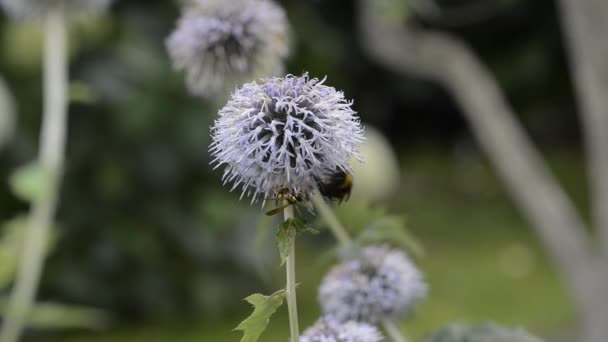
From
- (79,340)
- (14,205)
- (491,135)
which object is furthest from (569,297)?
(14,205)

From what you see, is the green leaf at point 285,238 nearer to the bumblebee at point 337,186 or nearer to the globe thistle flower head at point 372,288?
the bumblebee at point 337,186

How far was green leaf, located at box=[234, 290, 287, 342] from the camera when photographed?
20.1 inches

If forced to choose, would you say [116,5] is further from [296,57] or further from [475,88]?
[475,88]

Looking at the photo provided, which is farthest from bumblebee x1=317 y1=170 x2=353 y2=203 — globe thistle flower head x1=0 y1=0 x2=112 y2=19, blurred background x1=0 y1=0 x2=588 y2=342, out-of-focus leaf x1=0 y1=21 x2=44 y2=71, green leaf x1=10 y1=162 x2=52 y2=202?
out-of-focus leaf x1=0 y1=21 x2=44 y2=71

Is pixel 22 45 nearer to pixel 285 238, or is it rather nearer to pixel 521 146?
pixel 521 146

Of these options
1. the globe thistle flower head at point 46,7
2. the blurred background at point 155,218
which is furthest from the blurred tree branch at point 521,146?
the globe thistle flower head at point 46,7

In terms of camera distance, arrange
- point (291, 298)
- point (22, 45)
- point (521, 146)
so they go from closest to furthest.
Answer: point (291, 298) → point (521, 146) → point (22, 45)

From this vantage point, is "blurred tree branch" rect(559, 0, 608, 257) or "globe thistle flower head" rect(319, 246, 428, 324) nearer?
"globe thistle flower head" rect(319, 246, 428, 324)

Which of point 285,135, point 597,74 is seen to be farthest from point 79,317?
point 285,135

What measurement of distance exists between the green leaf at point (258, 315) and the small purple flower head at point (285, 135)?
7 cm

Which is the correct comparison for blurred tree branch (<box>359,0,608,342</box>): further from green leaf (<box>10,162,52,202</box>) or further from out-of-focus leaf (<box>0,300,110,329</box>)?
out-of-focus leaf (<box>0,300,110,329</box>)

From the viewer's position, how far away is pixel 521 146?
2.08m

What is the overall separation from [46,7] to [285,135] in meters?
0.98

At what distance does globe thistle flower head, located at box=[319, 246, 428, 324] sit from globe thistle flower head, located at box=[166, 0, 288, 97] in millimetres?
253
